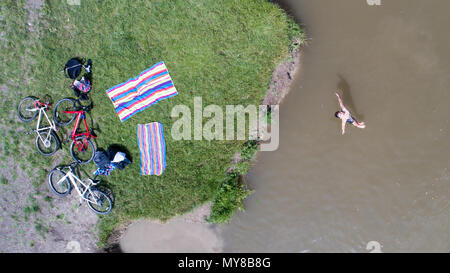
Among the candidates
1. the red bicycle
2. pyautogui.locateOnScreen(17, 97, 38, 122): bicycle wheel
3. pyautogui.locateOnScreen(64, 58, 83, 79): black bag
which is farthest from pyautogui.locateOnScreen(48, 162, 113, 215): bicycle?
pyautogui.locateOnScreen(64, 58, 83, 79): black bag

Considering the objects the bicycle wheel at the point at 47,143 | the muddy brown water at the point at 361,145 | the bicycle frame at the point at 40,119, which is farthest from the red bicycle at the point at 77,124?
the muddy brown water at the point at 361,145

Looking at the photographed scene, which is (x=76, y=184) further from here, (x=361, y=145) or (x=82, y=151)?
(x=361, y=145)

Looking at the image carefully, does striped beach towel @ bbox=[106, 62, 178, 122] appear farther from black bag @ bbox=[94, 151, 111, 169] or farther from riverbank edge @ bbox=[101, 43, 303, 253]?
riverbank edge @ bbox=[101, 43, 303, 253]

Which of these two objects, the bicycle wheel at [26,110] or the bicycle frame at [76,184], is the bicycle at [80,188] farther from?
the bicycle wheel at [26,110]

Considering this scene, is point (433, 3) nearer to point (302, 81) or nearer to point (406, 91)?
point (406, 91)
